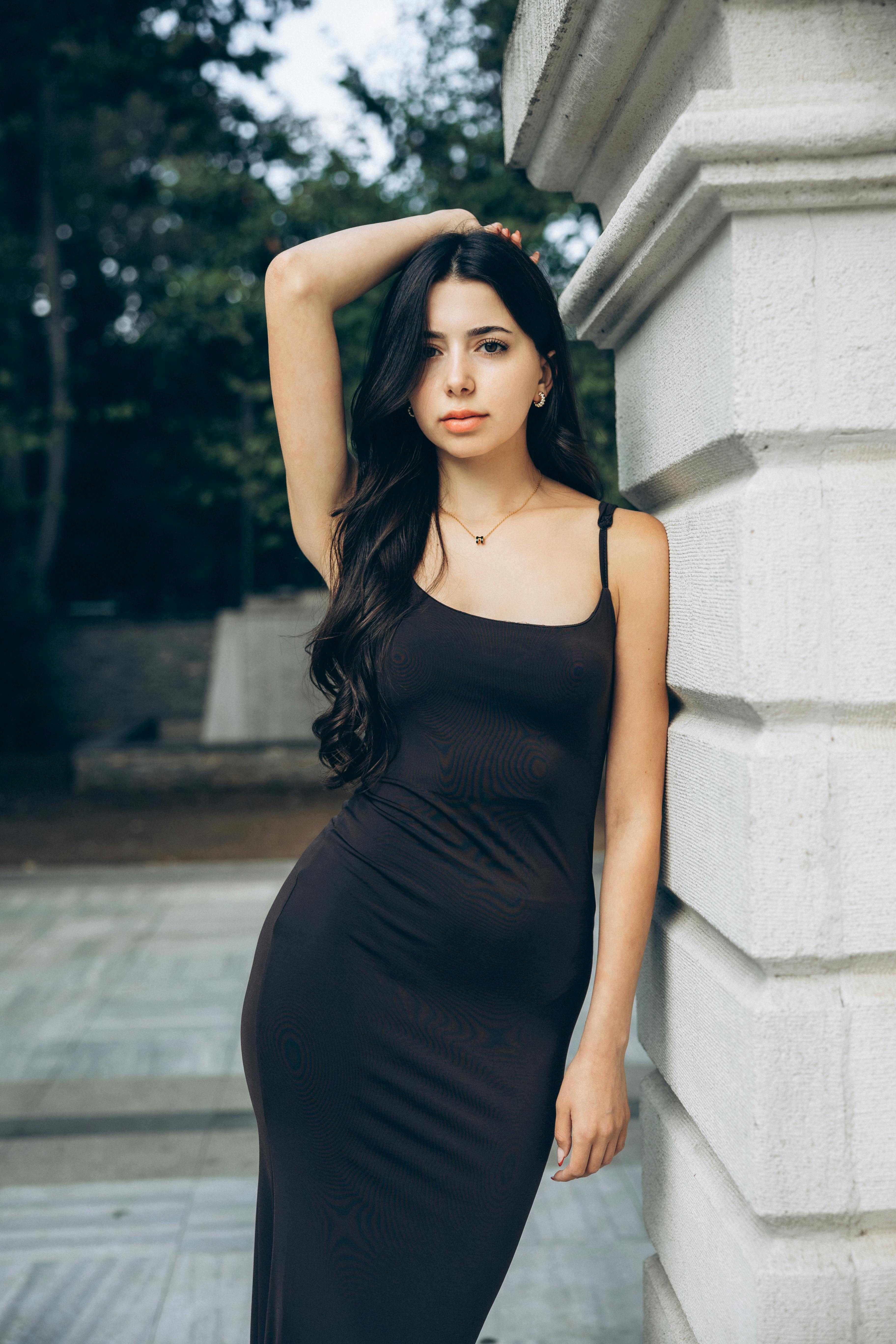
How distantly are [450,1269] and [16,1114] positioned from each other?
2.59 meters

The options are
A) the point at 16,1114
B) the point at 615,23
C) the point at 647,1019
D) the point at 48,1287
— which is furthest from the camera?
the point at 16,1114

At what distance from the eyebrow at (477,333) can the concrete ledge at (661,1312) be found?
4.98 feet

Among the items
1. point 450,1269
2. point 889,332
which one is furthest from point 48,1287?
point 889,332

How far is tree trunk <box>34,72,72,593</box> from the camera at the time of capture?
14305 millimetres

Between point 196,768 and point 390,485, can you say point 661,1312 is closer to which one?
point 390,485

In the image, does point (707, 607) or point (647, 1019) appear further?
point (647, 1019)

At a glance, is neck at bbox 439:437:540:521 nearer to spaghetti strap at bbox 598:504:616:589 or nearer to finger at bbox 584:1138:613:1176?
spaghetti strap at bbox 598:504:616:589

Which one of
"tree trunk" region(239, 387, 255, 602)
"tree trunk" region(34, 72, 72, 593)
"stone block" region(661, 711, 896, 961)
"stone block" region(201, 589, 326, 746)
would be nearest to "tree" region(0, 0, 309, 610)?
"tree trunk" region(34, 72, 72, 593)

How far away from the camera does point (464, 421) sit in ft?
5.35

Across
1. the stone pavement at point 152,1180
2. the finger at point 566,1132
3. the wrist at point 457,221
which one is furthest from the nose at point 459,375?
the stone pavement at point 152,1180

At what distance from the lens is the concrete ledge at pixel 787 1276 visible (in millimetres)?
1236

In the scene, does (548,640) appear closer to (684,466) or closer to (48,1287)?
(684,466)

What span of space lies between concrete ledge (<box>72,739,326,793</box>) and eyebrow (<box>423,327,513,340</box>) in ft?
29.0

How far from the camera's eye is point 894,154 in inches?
46.0
